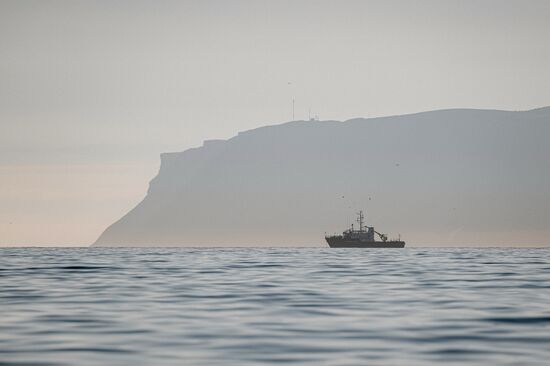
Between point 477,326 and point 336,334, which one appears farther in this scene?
point 477,326

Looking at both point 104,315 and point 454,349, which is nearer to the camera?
point 454,349

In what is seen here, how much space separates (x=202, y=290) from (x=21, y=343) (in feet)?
66.9

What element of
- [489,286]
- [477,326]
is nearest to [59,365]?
[477,326]

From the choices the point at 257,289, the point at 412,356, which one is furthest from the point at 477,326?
the point at 257,289

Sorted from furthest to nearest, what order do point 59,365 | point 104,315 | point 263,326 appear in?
1. point 104,315
2. point 263,326
3. point 59,365

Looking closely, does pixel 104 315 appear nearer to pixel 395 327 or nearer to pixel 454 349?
pixel 395 327

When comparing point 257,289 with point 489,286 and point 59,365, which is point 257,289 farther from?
point 59,365

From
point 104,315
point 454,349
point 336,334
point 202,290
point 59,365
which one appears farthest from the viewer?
point 202,290

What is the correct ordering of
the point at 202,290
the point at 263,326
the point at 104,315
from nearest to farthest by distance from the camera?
1. the point at 263,326
2. the point at 104,315
3. the point at 202,290

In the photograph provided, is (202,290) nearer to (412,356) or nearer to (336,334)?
(336,334)

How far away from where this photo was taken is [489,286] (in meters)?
47.8

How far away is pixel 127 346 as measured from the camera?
2386 centimetres

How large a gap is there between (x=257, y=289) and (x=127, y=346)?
21.8m

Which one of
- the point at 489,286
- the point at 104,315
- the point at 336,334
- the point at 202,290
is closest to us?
the point at 336,334
